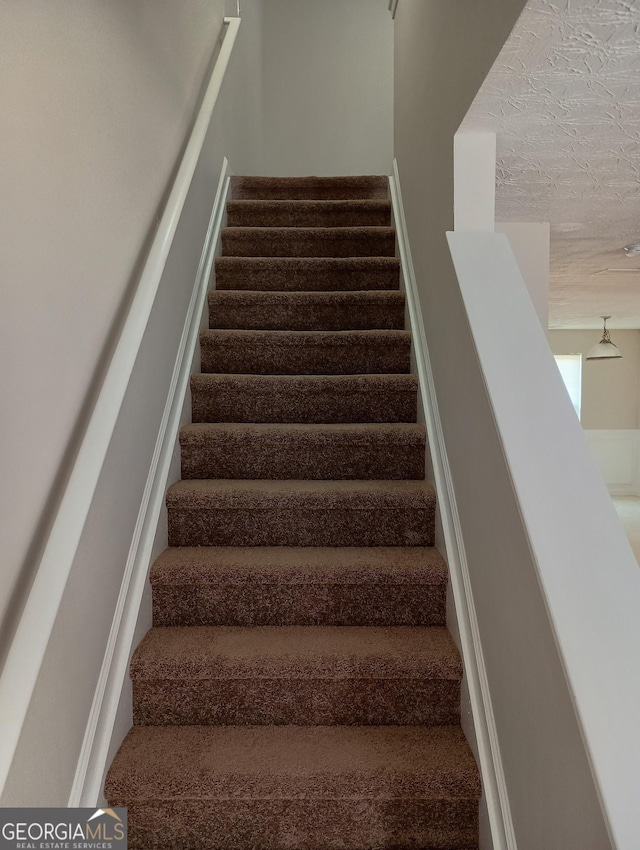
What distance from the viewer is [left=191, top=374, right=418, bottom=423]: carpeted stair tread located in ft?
7.48

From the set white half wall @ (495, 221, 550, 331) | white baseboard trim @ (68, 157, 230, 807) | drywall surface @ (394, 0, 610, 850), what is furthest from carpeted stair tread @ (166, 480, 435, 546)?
white half wall @ (495, 221, 550, 331)

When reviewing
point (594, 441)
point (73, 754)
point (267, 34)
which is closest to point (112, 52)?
point (73, 754)

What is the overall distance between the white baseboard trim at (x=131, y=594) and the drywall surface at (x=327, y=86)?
303cm

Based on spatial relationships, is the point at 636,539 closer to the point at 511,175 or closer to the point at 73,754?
the point at 511,175

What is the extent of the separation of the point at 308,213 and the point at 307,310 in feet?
3.10

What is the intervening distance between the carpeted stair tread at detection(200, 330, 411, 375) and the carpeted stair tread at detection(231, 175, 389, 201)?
140 centimetres

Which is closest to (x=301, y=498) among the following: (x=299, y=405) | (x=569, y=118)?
(x=299, y=405)

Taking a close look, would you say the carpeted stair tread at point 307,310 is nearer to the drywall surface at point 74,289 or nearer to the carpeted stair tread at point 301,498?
the drywall surface at point 74,289

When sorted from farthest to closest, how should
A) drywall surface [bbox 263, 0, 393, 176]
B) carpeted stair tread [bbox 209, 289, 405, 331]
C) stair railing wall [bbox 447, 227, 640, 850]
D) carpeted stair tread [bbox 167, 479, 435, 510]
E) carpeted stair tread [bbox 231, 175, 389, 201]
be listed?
drywall surface [bbox 263, 0, 393, 176] < carpeted stair tread [bbox 231, 175, 389, 201] < carpeted stair tread [bbox 209, 289, 405, 331] < carpeted stair tread [bbox 167, 479, 435, 510] < stair railing wall [bbox 447, 227, 640, 850]

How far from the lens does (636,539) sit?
21.1 ft

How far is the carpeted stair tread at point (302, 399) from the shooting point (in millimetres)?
2279

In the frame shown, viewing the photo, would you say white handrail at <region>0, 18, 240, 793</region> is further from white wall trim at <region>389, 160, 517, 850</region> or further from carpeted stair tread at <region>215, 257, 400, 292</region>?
carpeted stair tread at <region>215, 257, 400, 292</region>

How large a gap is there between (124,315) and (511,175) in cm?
125

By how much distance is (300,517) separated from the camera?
1902 millimetres
